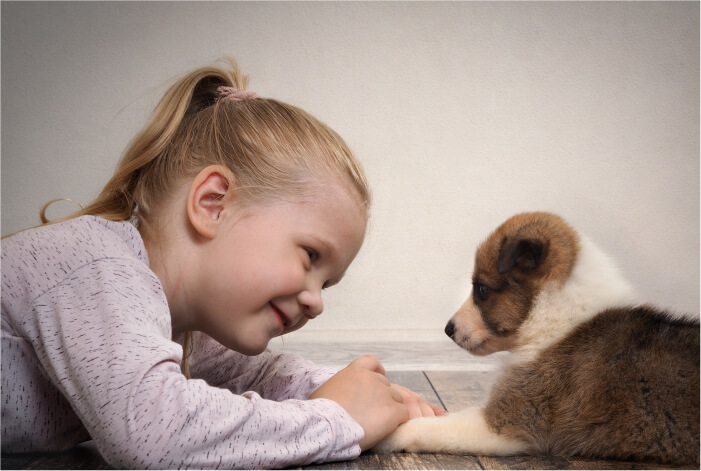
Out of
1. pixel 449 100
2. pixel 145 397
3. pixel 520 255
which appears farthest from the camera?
pixel 449 100

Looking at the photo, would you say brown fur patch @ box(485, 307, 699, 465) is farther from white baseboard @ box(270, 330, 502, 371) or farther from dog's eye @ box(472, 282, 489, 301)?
white baseboard @ box(270, 330, 502, 371)

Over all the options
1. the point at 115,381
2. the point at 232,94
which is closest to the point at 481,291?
the point at 232,94

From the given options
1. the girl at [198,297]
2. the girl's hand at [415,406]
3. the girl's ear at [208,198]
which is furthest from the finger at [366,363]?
the girl's ear at [208,198]

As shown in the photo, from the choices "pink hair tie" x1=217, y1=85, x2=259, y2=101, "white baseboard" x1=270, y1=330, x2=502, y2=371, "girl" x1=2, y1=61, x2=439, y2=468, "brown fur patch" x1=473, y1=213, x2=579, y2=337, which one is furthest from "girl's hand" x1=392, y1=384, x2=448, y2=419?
"white baseboard" x1=270, y1=330, x2=502, y2=371

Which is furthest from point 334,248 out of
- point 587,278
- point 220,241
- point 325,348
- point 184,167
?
point 325,348

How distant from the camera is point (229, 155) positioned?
1.33 metres

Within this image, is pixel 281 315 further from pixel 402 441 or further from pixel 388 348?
pixel 388 348

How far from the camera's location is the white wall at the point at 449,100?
2.54m

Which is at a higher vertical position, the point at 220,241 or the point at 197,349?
the point at 220,241

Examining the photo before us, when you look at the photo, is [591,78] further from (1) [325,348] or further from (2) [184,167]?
(2) [184,167]

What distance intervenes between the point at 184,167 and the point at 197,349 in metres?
0.51

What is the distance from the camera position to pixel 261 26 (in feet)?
8.34

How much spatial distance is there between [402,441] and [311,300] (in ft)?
0.96

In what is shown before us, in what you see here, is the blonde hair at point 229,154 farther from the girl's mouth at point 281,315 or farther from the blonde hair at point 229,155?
the girl's mouth at point 281,315
